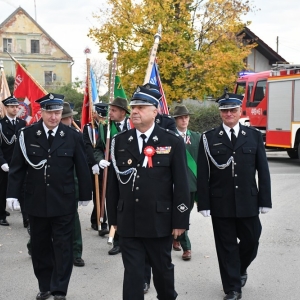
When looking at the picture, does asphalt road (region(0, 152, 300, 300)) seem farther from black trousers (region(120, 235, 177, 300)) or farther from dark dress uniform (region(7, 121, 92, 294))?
black trousers (region(120, 235, 177, 300))

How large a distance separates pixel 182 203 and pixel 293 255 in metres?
3.11

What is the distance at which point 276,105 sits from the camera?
1998 cm

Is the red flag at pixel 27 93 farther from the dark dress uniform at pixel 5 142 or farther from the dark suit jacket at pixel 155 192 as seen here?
the dark suit jacket at pixel 155 192

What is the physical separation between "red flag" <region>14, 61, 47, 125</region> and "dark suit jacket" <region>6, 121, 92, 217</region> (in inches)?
166

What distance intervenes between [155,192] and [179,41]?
20401 millimetres

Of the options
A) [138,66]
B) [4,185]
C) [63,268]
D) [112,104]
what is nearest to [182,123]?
[112,104]

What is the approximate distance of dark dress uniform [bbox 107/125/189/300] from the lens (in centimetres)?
451

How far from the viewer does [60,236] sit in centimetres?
538

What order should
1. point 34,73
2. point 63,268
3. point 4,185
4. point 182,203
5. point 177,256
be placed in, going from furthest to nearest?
point 34,73 → point 4,185 → point 177,256 → point 63,268 → point 182,203

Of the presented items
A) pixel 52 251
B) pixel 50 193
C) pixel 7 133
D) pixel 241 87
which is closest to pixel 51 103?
pixel 50 193

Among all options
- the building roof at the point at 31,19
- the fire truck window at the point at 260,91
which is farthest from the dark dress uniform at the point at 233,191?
the building roof at the point at 31,19

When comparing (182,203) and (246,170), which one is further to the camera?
(246,170)

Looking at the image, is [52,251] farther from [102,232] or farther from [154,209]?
[102,232]

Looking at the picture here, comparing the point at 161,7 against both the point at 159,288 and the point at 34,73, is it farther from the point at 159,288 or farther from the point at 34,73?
the point at 34,73
